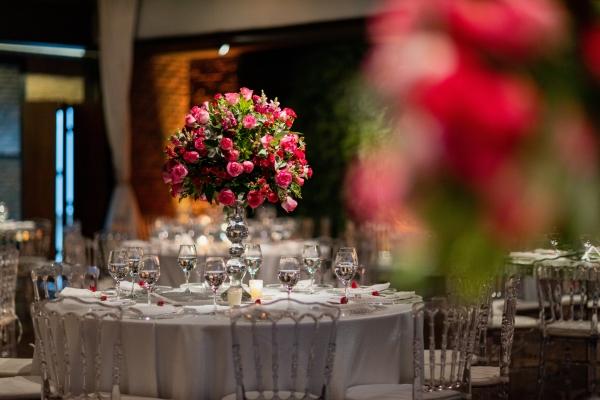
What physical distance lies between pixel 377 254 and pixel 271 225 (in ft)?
3.80

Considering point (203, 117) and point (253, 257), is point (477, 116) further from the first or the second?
point (203, 117)

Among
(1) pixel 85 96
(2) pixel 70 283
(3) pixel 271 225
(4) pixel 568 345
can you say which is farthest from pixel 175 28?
(2) pixel 70 283

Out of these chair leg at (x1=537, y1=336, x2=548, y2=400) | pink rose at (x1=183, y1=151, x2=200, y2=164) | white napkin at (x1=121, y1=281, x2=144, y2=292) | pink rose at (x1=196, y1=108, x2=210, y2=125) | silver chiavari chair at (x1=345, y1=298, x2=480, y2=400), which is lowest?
chair leg at (x1=537, y1=336, x2=548, y2=400)

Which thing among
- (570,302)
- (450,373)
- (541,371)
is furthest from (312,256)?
(541,371)

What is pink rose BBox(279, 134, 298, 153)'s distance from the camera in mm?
4832

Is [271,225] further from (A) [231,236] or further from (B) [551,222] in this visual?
(B) [551,222]

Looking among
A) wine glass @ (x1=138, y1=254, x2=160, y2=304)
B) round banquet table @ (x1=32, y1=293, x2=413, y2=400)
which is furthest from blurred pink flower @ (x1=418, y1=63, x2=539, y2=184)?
wine glass @ (x1=138, y1=254, x2=160, y2=304)

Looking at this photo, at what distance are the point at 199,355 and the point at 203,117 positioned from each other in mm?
1385

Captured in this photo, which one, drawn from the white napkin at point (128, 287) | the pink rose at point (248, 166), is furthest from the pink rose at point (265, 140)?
the white napkin at point (128, 287)

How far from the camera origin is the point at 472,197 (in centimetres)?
51

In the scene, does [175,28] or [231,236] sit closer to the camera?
[231,236]

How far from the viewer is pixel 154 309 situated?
4215 mm

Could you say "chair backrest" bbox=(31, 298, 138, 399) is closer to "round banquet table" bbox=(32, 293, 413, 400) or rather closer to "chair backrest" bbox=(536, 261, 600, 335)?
Result: "round banquet table" bbox=(32, 293, 413, 400)

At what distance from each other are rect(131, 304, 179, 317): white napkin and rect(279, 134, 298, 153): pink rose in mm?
1010
